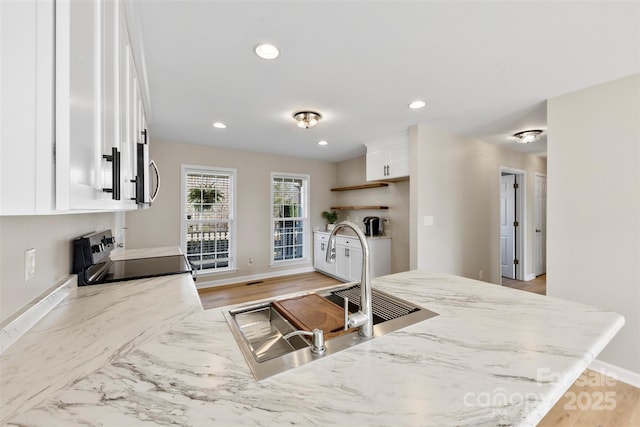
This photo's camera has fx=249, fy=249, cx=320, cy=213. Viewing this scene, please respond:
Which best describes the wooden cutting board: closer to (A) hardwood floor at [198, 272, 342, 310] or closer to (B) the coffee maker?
(A) hardwood floor at [198, 272, 342, 310]

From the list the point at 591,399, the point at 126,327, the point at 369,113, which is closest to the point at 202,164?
the point at 369,113

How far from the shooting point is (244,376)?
0.64 meters

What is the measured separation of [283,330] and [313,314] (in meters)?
0.14

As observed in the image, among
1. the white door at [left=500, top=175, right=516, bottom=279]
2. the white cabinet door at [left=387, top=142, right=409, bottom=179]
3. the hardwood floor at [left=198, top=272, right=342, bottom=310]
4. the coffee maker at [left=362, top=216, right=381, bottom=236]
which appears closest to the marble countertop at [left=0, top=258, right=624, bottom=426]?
the white cabinet door at [left=387, top=142, right=409, bottom=179]

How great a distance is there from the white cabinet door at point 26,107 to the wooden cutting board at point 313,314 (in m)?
0.79

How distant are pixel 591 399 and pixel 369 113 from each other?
3012 mm

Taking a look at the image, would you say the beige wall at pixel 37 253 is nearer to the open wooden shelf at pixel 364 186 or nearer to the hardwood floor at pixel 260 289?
the hardwood floor at pixel 260 289

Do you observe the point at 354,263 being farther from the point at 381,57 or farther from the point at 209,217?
the point at 381,57

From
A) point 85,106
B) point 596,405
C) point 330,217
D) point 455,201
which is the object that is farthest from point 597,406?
point 330,217

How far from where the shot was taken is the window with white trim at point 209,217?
414 cm

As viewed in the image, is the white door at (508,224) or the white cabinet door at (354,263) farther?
the white door at (508,224)

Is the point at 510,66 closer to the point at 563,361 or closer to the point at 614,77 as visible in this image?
the point at 614,77

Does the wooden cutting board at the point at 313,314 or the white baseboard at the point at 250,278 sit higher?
the wooden cutting board at the point at 313,314

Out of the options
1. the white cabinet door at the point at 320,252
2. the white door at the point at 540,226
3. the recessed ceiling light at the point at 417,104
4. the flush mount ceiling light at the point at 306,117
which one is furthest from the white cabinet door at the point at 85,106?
the white door at the point at 540,226
